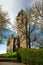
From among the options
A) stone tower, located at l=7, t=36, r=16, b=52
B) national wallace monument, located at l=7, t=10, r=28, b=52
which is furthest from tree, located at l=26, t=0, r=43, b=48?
stone tower, located at l=7, t=36, r=16, b=52

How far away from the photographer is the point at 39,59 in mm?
14414

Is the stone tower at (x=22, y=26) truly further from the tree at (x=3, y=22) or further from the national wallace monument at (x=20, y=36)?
the tree at (x=3, y=22)

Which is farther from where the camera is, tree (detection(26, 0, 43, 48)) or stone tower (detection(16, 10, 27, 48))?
stone tower (detection(16, 10, 27, 48))

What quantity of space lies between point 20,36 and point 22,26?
2.56 meters

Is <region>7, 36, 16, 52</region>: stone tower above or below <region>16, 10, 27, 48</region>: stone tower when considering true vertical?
below

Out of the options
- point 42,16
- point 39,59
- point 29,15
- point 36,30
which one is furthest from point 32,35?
point 39,59

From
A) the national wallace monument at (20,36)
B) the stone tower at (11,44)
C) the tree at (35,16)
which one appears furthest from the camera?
the stone tower at (11,44)

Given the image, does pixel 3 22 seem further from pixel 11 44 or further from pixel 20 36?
pixel 11 44

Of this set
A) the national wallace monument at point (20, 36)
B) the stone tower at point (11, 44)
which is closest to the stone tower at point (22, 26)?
the national wallace monument at point (20, 36)

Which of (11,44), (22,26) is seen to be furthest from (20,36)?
(11,44)

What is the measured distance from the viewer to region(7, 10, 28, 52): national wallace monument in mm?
37744

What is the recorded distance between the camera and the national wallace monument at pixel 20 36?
37744mm

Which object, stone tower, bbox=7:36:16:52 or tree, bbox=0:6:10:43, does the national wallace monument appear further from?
tree, bbox=0:6:10:43

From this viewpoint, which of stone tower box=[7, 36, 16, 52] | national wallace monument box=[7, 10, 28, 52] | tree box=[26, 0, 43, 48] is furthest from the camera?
stone tower box=[7, 36, 16, 52]
